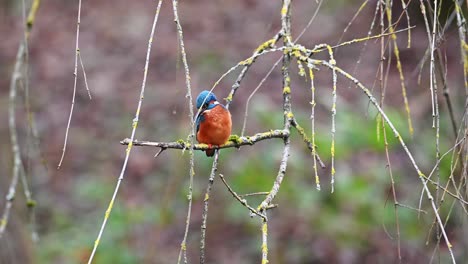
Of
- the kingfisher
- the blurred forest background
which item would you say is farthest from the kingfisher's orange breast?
the blurred forest background

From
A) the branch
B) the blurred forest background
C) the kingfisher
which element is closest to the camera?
the branch

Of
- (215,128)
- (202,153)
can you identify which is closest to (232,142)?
(215,128)

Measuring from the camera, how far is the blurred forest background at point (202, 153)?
15.8 ft

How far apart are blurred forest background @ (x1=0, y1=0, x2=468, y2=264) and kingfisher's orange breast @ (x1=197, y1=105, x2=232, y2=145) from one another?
94 centimetres

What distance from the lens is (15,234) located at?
4496 millimetres

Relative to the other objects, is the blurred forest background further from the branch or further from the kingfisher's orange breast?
the branch

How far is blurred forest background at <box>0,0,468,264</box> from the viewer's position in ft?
15.8

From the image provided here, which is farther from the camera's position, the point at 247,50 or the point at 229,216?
the point at 247,50

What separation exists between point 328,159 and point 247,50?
2.67m

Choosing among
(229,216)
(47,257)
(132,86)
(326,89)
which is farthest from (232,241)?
(132,86)

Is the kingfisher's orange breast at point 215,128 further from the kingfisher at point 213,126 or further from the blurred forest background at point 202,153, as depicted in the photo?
the blurred forest background at point 202,153

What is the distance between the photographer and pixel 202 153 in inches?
201

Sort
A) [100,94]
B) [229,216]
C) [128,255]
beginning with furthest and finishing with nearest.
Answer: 1. [100,94]
2. [229,216]
3. [128,255]

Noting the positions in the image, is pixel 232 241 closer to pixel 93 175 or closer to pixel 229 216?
pixel 229 216
